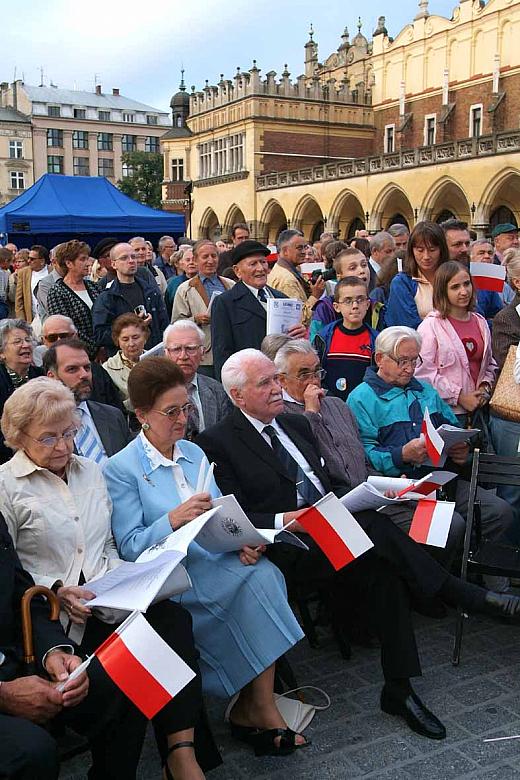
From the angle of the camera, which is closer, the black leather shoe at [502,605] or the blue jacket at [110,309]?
the black leather shoe at [502,605]

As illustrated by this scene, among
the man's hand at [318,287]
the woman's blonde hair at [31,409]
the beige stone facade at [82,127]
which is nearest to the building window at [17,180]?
the beige stone facade at [82,127]

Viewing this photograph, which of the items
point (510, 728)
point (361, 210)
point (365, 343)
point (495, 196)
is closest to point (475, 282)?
point (365, 343)

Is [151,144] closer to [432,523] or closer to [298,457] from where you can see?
[298,457]

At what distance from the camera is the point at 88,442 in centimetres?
426

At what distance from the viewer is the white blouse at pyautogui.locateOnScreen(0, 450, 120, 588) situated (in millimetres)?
3105

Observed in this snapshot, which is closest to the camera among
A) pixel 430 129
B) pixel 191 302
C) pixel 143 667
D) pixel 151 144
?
pixel 143 667

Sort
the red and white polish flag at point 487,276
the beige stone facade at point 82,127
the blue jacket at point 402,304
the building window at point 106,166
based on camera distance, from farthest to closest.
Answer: the building window at point 106,166 → the beige stone facade at point 82,127 → the red and white polish flag at point 487,276 → the blue jacket at point 402,304

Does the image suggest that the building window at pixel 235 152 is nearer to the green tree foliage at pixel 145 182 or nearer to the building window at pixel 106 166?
the green tree foliage at pixel 145 182

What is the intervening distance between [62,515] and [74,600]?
1.18 ft

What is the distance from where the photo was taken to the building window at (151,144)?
88.2 metres

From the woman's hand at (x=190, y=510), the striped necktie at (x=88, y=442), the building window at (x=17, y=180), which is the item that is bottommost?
the woman's hand at (x=190, y=510)

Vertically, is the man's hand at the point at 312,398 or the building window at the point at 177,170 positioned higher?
the building window at the point at 177,170

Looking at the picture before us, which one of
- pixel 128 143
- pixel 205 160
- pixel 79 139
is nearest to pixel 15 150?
pixel 79 139

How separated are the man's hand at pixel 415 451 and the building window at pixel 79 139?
8584 cm
